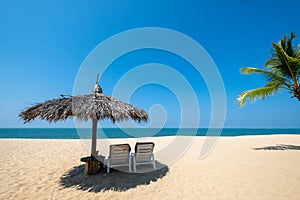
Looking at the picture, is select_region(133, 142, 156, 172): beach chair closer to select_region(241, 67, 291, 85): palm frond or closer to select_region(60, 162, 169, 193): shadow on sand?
select_region(60, 162, 169, 193): shadow on sand

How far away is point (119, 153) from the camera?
429 cm

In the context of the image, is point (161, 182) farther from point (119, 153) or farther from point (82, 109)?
point (82, 109)

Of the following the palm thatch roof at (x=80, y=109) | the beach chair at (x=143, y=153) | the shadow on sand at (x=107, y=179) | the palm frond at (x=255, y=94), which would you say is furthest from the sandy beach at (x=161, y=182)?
the palm frond at (x=255, y=94)

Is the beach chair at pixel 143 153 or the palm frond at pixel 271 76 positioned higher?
the palm frond at pixel 271 76

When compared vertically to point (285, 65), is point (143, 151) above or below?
below

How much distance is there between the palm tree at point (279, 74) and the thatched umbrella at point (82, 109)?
6.90 m

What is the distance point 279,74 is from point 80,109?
9.68 metres

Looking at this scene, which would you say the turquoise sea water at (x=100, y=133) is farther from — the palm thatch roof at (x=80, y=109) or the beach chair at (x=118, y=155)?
the palm thatch roof at (x=80, y=109)

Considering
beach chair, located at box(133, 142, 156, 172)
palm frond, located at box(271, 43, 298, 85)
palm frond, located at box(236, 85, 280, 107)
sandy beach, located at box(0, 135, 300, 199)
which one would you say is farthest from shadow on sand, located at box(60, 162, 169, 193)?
palm frond, located at box(271, 43, 298, 85)

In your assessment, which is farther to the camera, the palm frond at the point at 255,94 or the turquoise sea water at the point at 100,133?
the turquoise sea water at the point at 100,133

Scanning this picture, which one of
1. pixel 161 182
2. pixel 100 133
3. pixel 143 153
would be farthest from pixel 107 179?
pixel 100 133

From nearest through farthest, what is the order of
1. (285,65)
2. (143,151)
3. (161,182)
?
(161,182), (143,151), (285,65)

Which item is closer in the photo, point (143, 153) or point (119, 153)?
point (119, 153)

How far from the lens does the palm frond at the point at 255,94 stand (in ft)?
27.0
